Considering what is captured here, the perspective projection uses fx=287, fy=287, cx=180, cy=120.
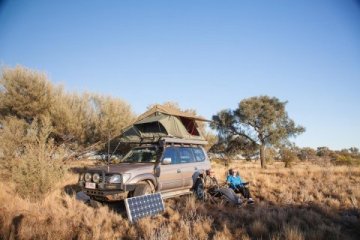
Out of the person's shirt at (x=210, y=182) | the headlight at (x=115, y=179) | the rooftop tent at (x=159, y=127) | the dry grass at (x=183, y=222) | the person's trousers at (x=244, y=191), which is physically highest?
the rooftop tent at (x=159, y=127)

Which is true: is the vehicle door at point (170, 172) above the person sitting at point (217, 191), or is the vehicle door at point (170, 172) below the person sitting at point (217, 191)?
above

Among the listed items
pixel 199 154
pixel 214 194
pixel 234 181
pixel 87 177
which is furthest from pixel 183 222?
pixel 199 154

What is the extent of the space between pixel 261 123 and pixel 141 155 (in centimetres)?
2303

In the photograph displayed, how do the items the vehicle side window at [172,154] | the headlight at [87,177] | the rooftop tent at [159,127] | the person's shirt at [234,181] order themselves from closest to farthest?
the headlight at [87,177], the vehicle side window at [172,154], the person's shirt at [234,181], the rooftop tent at [159,127]

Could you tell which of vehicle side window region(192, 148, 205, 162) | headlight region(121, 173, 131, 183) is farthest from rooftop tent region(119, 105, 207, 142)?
headlight region(121, 173, 131, 183)

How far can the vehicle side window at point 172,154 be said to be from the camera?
8.95 metres

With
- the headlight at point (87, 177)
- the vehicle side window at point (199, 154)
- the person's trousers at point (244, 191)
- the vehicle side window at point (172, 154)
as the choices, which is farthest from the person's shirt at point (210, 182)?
the headlight at point (87, 177)

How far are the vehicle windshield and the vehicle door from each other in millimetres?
424

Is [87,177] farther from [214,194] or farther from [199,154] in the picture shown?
[199,154]

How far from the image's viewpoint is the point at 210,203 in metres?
8.84

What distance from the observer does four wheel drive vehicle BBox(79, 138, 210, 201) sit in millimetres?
7520

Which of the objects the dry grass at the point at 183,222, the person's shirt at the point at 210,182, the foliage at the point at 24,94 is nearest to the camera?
the dry grass at the point at 183,222

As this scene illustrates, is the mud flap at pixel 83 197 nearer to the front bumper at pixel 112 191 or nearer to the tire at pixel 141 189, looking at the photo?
the front bumper at pixel 112 191

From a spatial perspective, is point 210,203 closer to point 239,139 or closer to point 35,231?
point 35,231
